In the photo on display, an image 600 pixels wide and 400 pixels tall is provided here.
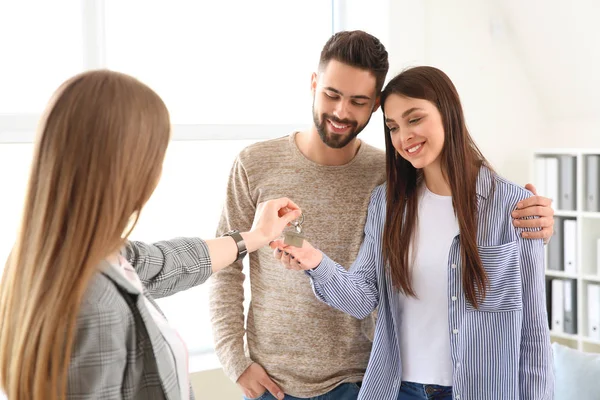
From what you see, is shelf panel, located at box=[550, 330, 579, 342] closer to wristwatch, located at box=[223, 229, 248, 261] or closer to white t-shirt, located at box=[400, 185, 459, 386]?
white t-shirt, located at box=[400, 185, 459, 386]

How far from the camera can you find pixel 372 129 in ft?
11.1

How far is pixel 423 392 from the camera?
1856 mm

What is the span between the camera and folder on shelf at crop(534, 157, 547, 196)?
3846 mm

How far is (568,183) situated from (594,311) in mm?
→ 678

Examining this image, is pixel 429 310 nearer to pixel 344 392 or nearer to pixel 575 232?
pixel 344 392

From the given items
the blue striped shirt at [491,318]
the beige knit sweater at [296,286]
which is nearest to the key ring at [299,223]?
the beige knit sweater at [296,286]

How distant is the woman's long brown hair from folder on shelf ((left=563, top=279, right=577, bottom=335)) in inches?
82.4

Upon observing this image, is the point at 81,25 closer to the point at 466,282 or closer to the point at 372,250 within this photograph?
the point at 372,250

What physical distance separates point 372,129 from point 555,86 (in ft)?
4.08

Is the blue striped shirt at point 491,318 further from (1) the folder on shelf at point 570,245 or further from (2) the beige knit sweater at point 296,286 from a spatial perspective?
(1) the folder on shelf at point 570,245

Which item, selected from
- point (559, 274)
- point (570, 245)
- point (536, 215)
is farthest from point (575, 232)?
point (536, 215)

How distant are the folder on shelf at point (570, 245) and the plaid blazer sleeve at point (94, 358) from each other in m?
3.11

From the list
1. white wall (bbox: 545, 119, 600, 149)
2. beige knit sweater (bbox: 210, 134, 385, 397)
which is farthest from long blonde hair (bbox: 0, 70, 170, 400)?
white wall (bbox: 545, 119, 600, 149)

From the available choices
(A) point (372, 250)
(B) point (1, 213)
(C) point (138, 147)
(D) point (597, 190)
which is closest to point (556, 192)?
(D) point (597, 190)
